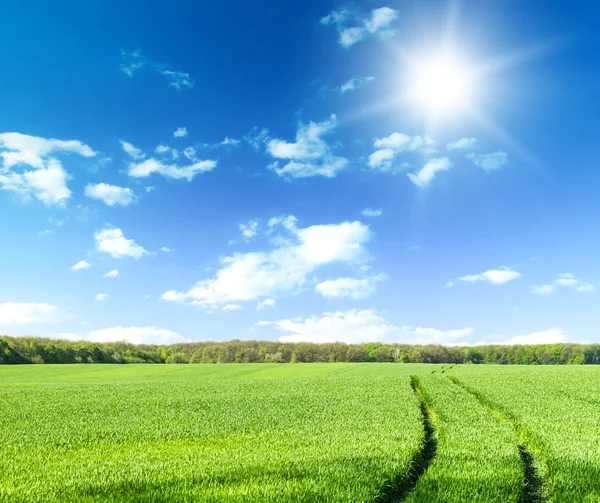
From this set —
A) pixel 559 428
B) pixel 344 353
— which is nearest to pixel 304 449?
pixel 559 428

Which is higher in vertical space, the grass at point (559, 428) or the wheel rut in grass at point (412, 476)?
the grass at point (559, 428)

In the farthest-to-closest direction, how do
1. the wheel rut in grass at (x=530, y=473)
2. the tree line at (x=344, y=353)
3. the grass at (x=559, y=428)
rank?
the tree line at (x=344, y=353)
the grass at (x=559, y=428)
the wheel rut in grass at (x=530, y=473)

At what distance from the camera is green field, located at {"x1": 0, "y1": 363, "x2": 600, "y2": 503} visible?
35.0 ft

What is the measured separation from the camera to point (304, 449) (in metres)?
14.7

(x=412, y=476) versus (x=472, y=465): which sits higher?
(x=472, y=465)

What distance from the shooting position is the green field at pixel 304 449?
1068cm

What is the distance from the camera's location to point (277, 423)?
20.6 meters

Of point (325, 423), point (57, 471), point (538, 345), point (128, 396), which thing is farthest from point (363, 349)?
point (57, 471)

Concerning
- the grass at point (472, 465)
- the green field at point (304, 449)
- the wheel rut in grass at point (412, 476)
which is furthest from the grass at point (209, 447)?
the grass at point (472, 465)

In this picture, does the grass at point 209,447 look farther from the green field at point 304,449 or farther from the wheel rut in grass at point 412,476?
the wheel rut in grass at point 412,476

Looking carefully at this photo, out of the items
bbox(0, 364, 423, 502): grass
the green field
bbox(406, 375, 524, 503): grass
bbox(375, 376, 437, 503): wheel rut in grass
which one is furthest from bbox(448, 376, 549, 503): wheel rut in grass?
bbox(0, 364, 423, 502): grass

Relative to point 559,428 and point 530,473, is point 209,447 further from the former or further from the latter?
point 559,428

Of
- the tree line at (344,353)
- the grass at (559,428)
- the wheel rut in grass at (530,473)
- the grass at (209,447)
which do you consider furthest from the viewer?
the tree line at (344,353)

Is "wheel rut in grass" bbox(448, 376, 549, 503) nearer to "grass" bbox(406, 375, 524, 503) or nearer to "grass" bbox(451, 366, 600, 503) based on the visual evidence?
"grass" bbox(451, 366, 600, 503)
